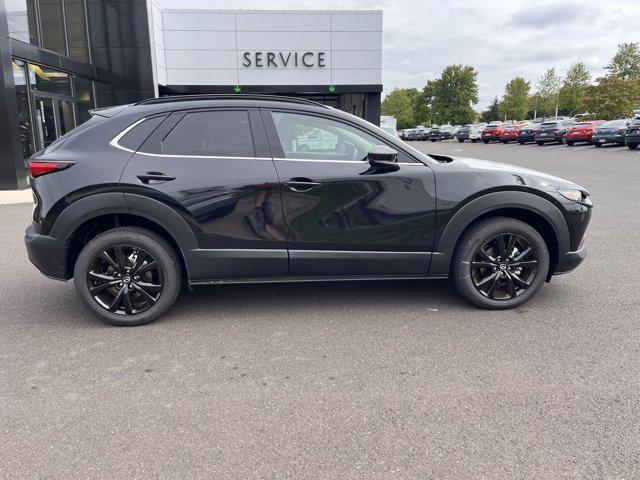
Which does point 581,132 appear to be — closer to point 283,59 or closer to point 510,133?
point 510,133

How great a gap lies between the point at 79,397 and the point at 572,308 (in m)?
3.73

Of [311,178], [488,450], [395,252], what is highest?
[311,178]

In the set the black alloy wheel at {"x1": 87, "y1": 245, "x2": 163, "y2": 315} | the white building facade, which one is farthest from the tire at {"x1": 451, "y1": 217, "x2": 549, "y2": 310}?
the white building facade

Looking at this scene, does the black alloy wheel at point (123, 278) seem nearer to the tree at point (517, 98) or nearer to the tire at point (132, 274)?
the tire at point (132, 274)

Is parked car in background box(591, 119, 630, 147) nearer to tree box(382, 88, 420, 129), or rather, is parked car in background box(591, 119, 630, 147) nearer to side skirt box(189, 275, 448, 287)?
side skirt box(189, 275, 448, 287)

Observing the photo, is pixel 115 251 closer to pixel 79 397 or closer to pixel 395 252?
pixel 79 397

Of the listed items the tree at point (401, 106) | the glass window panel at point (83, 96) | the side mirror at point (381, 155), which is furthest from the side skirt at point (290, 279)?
the tree at point (401, 106)

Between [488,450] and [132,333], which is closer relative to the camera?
[488,450]

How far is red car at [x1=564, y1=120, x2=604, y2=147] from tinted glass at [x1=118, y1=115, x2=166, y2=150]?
2962cm

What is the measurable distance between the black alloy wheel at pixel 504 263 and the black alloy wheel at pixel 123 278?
256 centimetres

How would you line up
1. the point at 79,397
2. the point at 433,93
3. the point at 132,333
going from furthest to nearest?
the point at 433,93, the point at 132,333, the point at 79,397

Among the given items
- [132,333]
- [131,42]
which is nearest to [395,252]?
[132,333]

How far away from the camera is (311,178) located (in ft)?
12.1

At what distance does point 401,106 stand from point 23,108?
84738 mm
